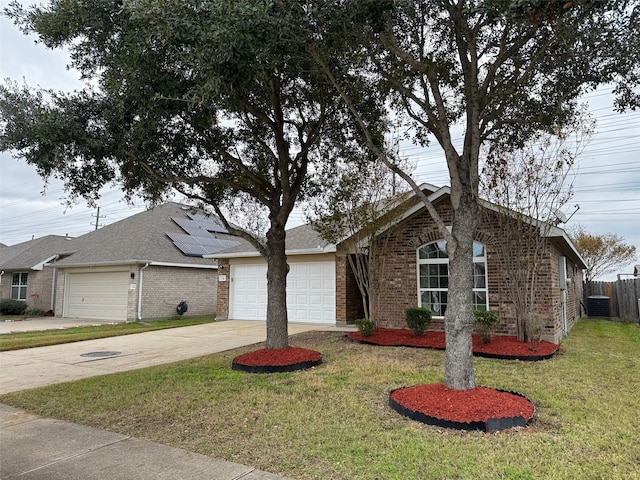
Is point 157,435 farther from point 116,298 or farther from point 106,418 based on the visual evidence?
point 116,298

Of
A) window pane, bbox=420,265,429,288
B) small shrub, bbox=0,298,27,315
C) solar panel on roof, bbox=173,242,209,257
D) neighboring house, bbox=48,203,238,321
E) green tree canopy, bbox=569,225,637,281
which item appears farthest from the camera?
green tree canopy, bbox=569,225,637,281

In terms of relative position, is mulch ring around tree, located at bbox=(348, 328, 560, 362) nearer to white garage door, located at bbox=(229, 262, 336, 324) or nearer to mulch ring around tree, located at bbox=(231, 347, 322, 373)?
mulch ring around tree, located at bbox=(231, 347, 322, 373)

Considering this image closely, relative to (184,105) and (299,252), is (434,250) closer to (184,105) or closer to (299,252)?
(299,252)

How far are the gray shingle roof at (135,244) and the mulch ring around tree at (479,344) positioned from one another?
10.2m

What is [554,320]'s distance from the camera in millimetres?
9344

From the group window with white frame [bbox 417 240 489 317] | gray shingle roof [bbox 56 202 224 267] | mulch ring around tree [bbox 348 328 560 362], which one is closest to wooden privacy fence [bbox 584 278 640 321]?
window with white frame [bbox 417 240 489 317]

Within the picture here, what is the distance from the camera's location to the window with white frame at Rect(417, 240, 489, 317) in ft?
→ 34.3

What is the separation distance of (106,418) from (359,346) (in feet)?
19.2

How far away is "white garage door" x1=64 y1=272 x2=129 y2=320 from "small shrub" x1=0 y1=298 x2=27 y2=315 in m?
2.94

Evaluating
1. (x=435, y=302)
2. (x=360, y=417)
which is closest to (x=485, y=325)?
(x=435, y=302)

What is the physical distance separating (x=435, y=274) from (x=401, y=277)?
3.06 feet

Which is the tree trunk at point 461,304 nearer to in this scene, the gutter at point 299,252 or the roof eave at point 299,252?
the roof eave at point 299,252

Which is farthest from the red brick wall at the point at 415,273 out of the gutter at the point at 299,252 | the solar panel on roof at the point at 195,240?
the solar panel on roof at the point at 195,240

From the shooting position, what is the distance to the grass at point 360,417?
3449 millimetres
